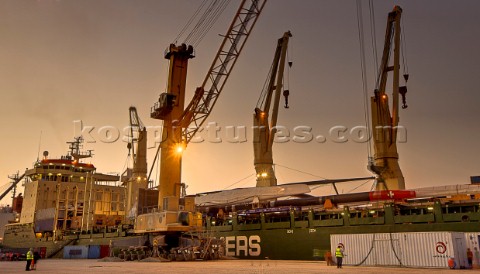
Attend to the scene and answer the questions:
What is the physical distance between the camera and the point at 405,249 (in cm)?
2430

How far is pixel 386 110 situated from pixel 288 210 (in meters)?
17.6

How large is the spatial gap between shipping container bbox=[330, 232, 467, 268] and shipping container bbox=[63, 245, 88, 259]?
33.0 m

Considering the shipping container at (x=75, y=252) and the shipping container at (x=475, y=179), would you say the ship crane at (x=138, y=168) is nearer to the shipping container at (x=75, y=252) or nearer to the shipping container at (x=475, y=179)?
the shipping container at (x=75, y=252)

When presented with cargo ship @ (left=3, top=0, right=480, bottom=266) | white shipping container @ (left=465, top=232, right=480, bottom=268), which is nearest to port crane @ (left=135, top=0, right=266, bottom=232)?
cargo ship @ (left=3, top=0, right=480, bottom=266)

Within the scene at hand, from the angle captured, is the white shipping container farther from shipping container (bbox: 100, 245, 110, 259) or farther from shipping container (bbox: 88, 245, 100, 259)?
shipping container (bbox: 88, 245, 100, 259)

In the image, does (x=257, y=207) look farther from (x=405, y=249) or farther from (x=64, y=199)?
(x=64, y=199)

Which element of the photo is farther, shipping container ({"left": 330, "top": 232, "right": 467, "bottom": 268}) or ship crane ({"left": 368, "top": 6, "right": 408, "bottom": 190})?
ship crane ({"left": 368, "top": 6, "right": 408, "bottom": 190})

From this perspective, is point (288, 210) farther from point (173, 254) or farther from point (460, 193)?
point (460, 193)

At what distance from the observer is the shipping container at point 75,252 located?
48.0m

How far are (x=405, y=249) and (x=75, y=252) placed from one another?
40.9m

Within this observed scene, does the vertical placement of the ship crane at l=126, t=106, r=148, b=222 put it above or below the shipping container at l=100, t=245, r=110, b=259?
above

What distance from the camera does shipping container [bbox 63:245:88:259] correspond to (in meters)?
48.0

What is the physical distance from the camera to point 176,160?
39.8m

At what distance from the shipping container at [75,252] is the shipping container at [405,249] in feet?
108
